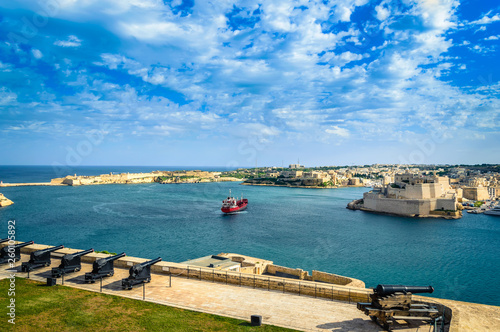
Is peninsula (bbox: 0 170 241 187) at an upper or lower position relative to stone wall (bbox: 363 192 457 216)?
upper

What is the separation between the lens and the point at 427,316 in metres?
6.39

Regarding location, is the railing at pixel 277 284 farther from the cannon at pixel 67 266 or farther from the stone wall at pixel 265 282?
the cannon at pixel 67 266

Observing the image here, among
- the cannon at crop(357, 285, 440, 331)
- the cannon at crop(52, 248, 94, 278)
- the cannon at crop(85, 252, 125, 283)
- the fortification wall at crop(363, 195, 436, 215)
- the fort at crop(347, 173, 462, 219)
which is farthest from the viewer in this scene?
the fortification wall at crop(363, 195, 436, 215)

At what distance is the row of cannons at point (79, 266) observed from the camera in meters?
8.79

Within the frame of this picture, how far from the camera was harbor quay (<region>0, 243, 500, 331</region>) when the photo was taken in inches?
262

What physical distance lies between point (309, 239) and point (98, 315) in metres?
26.9

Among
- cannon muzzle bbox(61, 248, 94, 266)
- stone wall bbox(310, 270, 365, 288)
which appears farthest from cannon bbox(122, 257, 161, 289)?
stone wall bbox(310, 270, 365, 288)

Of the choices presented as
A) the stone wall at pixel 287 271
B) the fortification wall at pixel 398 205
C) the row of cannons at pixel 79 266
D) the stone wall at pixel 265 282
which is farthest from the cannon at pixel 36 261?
the fortification wall at pixel 398 205

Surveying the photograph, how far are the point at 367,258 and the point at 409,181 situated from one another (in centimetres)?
4195

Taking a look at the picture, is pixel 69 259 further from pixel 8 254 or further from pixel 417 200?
pixel 417 200

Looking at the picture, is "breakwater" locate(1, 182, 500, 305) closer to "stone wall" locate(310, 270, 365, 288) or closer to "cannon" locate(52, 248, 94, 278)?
"stone wall" locate(310, 270, 365, 288)

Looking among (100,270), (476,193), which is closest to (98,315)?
(100,270)

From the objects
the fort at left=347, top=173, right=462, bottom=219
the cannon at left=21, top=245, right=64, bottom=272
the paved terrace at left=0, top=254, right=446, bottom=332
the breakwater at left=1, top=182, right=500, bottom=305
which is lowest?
the breakwater at left=1, top=182, right=500, bottom=305

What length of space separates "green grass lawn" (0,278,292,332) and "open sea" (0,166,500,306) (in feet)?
49.3
